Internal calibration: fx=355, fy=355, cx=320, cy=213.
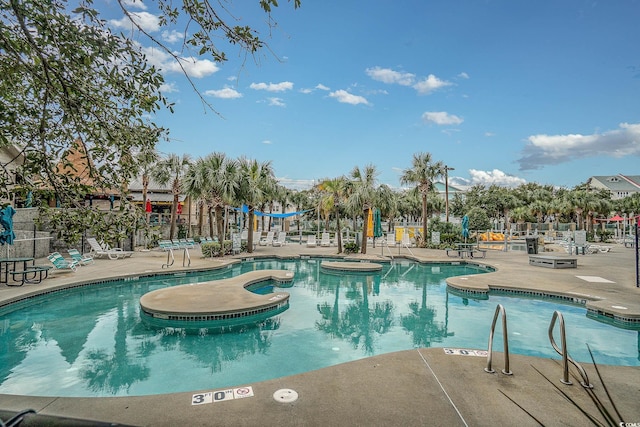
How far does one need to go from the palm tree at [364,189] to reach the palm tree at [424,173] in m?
7.50

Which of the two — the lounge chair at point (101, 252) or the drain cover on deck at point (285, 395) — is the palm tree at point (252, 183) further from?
the drain cover on deck at point (285, 395)

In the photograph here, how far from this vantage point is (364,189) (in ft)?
61.4

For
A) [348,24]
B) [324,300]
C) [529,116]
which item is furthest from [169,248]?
[529,116]

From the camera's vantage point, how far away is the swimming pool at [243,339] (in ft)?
18.0

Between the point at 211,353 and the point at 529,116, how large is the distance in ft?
84.7

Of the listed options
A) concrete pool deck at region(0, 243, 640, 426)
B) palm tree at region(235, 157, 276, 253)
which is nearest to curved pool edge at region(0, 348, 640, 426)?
concrete pool deck at region(0, 243, 640, 426)

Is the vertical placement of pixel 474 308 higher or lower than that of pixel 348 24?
lower

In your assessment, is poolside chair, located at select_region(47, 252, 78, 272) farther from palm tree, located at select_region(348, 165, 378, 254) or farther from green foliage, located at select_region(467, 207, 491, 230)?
green foliage, located at select_region(467, 207, 491, 230)

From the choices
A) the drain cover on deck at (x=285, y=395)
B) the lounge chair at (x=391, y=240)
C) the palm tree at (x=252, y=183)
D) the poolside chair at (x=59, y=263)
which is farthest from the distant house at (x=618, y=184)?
the drain cover on deck at (x=285, y=395)

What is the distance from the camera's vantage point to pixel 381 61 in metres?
17.6

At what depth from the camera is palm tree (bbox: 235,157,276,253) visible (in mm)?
18359

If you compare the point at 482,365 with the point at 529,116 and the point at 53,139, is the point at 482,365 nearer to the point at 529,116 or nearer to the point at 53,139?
the point at 53,139

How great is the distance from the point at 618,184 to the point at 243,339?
3702 inches

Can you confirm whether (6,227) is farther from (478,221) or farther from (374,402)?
(478,221)
